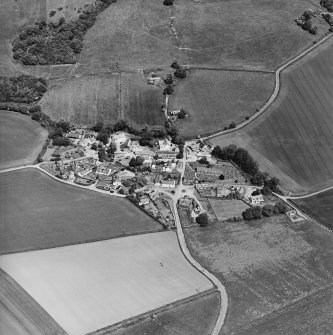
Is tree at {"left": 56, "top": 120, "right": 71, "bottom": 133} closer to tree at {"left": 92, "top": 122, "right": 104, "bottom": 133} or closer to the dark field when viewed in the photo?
tree at {"left": 92, "top": 122, "right": 104, "bottom": 133}

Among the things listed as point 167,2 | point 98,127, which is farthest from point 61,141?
point 167,2

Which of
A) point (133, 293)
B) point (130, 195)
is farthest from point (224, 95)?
point (133, 293)

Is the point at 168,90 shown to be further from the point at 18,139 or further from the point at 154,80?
the point at 18,139

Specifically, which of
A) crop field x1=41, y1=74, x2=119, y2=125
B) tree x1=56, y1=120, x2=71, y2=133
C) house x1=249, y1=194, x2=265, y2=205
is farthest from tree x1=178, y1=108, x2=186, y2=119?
house x1=249, y1=194, x2=265, y2=205

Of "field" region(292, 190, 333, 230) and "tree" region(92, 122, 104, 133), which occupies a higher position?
"field" region(292, 190, 333, 230)

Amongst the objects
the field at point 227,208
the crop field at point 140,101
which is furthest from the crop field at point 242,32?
the field at point 227,208

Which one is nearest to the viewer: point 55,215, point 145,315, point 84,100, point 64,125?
point 145,315
